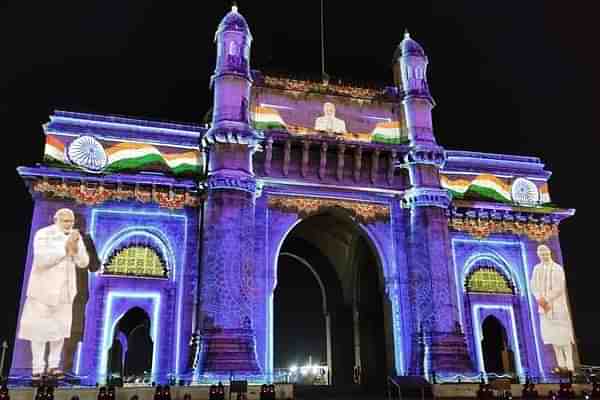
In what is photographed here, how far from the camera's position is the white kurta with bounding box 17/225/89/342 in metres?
27.3

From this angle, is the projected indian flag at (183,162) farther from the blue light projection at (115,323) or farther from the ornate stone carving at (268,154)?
the blue light projection at (115,323)

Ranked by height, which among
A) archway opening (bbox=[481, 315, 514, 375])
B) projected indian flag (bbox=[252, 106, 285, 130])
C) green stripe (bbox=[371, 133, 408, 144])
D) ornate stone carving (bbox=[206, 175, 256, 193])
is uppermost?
projected indian flag (bbox=[252, 106, 285, 130])

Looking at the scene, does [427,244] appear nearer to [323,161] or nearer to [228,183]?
[323,161]

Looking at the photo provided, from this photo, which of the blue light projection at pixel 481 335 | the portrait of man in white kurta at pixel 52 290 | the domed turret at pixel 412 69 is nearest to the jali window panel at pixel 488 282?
the blue light projection at pixel 481 335

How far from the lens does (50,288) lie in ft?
91.9

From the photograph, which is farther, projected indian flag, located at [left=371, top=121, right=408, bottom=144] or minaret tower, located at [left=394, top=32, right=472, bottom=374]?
projected indian flag, located at [left=371, top=121, right=408, bottom=144]

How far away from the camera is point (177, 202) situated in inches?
1238

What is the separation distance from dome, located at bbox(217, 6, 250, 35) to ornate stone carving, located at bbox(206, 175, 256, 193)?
970 centimetres

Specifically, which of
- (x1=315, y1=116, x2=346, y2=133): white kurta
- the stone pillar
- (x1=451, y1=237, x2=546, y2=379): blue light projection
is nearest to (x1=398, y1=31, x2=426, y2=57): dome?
(x1=315, y1=116, x2=346, y2=133): white kurta

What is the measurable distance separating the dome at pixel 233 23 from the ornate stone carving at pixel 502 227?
1743 cm

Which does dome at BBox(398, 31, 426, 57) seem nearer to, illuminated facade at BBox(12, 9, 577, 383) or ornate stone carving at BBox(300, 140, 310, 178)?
illuminated facade at BBox(12, 9, 577, 383)

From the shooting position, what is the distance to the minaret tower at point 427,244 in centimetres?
3048

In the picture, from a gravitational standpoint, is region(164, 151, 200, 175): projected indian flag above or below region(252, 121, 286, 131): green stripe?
below

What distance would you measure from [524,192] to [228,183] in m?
20.6
